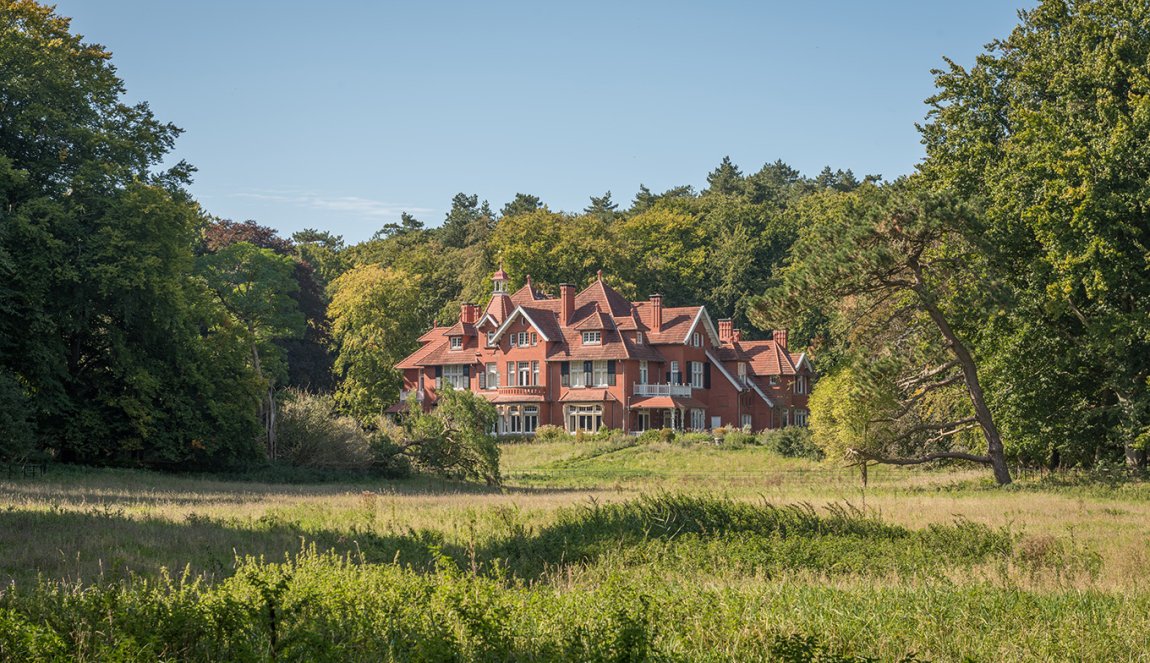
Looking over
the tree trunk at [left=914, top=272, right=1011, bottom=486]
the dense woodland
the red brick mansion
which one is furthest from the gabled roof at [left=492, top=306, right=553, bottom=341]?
the tree trunk at [left=914, top=272, right=1011, bottom=486]

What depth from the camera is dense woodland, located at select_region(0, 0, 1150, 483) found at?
34594 millimetres

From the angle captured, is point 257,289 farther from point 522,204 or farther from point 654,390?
point 522,204

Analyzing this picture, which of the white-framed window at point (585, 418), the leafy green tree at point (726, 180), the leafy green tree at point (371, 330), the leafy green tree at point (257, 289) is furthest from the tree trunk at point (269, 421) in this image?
the leafy green tree at point (726, 180)

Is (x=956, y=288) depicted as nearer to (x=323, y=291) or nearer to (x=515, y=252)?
(x=515, y=252)

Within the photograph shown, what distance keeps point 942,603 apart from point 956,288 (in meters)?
24.5

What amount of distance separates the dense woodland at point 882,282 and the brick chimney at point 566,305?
35.8 meters

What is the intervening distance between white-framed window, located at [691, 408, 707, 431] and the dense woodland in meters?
34.6

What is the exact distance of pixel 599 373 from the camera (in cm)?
7700

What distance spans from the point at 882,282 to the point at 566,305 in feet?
150

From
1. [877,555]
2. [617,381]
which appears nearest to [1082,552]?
[877,555]

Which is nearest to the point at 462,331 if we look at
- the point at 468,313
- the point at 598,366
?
the point at 468,313

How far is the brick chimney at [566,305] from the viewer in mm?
80312

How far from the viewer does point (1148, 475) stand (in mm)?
35656

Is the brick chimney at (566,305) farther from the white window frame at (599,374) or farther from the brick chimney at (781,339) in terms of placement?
the brick chimney at (781,339)
